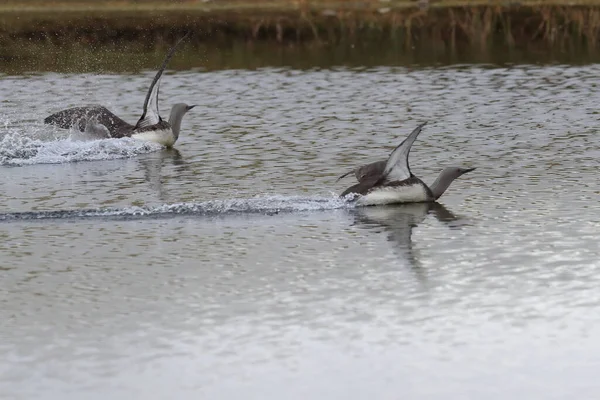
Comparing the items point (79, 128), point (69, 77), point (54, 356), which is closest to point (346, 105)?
point (79, 128)

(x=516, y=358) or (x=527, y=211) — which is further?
(x=527, y=211)

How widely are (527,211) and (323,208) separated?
2127mm

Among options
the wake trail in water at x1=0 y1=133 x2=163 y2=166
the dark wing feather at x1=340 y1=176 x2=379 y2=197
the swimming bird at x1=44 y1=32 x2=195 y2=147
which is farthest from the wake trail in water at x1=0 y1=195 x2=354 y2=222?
the swimming bird at x1=44 y1=32 x2=195 y2=147

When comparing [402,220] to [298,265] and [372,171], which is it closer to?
[372,171]

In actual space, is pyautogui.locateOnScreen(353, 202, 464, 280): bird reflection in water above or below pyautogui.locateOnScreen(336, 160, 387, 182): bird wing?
below

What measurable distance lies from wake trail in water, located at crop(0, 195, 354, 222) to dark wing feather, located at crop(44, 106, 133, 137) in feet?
20.5

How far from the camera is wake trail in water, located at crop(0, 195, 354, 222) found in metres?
14.2

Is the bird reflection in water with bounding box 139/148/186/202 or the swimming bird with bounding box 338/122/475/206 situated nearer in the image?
the swimming bird with bounding box 338/122/475/206

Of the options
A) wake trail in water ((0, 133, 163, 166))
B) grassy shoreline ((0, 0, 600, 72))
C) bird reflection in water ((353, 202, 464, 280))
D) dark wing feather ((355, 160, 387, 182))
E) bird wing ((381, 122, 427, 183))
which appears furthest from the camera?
grassy shoreline ((0, 0, 600, 72))

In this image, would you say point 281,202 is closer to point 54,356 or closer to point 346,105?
point 54,356

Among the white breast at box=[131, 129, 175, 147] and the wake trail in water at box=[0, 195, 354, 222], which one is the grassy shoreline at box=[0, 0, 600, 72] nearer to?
the white breast at box=[131, 129, 175, 147]

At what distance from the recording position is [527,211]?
13.9 m

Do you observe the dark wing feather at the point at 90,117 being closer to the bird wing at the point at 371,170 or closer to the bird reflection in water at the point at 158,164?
the bird reflection in water at the point at 158,164

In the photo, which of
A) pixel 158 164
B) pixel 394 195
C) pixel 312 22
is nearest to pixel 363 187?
pixel 394 195
